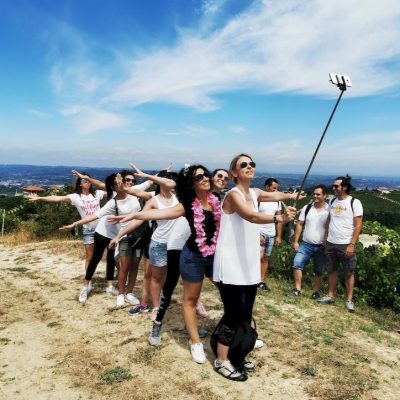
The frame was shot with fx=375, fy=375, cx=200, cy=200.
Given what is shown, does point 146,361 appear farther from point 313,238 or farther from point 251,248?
point 313,238

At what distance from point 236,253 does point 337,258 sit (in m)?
3.62

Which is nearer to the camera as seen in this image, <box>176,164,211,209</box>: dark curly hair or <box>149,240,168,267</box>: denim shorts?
<box>176,164,211,209</box>: dark curly hair

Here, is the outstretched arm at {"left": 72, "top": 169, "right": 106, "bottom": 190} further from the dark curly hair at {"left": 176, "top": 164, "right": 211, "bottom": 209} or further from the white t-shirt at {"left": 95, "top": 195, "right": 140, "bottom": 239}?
the dark curly hair at {"left": 176, "top": 164, "right": 211, "bottom": 209}

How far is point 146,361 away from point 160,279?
4.03ft

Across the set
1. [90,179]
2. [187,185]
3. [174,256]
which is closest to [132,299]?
[174,256]

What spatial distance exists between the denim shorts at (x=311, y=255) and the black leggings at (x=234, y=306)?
10.6ft

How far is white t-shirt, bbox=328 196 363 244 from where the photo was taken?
6375 mm

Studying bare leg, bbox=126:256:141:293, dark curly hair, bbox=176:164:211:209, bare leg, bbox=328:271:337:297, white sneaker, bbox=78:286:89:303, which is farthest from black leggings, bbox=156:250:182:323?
bare leg, bbox=328:271:337:297

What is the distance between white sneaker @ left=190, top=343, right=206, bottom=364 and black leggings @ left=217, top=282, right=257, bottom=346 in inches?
18.0

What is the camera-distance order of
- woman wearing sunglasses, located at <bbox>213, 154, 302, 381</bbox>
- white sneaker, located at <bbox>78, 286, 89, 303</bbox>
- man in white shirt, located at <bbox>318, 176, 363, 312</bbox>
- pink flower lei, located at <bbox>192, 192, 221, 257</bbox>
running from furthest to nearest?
white sneaker, located at <bbox>78, 286, 89, 303</bbox>
man in white shirt, located at <bbox>318, 176, 363, 312</bbox>
pink flower lei, located at <bbox>192, 192, 221, 257</bbox>
woman wearing sunglasses, located at <bbox>213, 154, 302, 381</bbox>

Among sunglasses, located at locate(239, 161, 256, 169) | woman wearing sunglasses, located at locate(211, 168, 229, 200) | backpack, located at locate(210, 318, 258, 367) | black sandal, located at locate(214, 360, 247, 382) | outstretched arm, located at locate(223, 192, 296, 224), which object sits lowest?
black sandal, located at locate(214, 360, 247, 382)

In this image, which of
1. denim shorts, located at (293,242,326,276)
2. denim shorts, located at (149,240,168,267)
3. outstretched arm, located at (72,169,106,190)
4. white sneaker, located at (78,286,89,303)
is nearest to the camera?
denim shorts, located at (149,240,168,267)

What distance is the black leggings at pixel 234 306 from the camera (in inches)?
151

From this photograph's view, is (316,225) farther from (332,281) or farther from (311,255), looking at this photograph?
(332,281)
